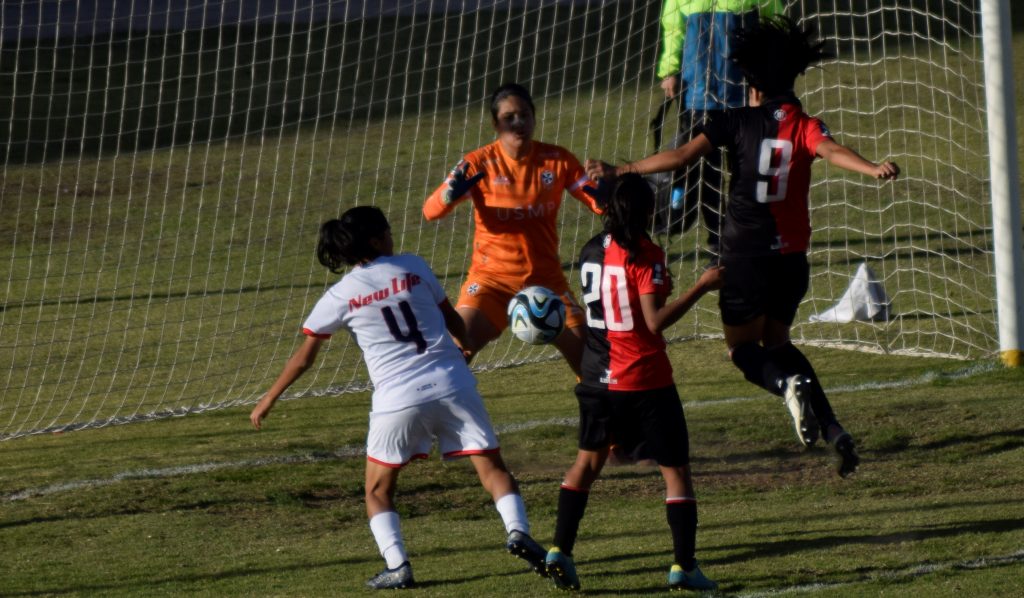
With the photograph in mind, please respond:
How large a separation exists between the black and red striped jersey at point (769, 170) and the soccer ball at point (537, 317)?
83 cm

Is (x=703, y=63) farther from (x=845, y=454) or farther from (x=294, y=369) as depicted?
(x=294, y=369)

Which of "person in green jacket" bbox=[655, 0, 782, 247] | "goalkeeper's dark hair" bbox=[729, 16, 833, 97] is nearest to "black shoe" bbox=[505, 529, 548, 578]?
"goalkeeper's dark hair" bbox=[729, 16, 833, 97]

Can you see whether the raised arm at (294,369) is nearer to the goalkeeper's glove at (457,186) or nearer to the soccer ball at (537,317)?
the soccer ball at (537,317)

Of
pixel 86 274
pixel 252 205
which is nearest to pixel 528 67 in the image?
pixel 252 205

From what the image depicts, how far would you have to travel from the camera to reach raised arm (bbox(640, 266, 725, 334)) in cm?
561

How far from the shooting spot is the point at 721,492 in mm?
7676

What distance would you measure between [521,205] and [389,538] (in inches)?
97.9

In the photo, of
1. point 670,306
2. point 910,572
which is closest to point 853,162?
point 670,306

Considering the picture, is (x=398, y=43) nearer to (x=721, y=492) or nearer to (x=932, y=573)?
(x=721, y=492)

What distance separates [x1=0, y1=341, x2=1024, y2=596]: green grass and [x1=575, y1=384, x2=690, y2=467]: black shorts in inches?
20.4

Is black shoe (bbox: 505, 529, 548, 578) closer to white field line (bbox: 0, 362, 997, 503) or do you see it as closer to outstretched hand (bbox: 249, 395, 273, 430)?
outstretched hand (bbox: 249, 395, 273, 430)

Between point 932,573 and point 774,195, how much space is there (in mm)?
1872

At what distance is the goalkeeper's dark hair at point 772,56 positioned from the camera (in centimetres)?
695

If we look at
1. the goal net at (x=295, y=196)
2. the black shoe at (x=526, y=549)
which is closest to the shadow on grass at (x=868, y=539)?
the black shoe at (x=526, y=549)
